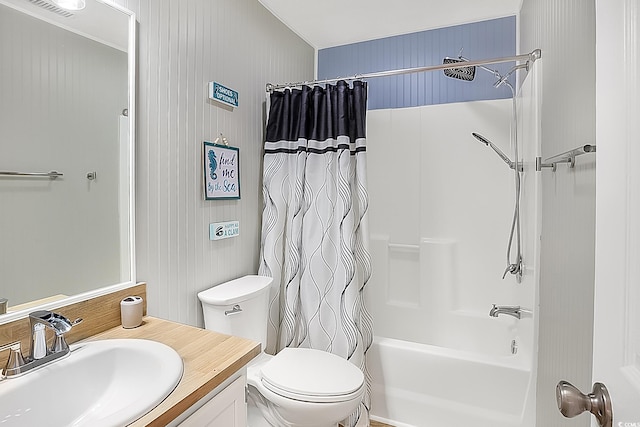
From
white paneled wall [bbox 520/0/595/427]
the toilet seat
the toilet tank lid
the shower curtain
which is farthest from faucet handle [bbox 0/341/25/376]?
white paneled wall [bbox 520/0/595/427]

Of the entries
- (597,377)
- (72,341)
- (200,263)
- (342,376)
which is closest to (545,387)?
(342,376)

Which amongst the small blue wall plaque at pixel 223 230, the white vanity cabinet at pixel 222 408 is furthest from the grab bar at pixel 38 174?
the white vanity cabinet at pixel 222 408

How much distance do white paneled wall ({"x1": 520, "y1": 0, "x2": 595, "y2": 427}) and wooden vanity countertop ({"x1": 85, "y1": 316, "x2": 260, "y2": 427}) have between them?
0.97 metres

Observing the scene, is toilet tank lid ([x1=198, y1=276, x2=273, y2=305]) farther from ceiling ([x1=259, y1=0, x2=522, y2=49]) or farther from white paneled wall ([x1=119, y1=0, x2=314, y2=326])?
ceiling ([x1=259, y1=0, x2=522, y2=49])

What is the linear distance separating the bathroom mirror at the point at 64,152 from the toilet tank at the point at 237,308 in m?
0.40

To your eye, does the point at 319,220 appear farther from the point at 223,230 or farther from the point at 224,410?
the point at 224,410

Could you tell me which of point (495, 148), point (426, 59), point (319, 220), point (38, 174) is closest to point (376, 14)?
point (426, 59)

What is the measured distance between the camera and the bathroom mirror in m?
1.05

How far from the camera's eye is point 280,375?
1579 mm

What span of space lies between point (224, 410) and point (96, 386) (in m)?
0.37

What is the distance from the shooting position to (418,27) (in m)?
2.48

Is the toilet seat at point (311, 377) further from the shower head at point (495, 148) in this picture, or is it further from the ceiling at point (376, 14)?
the ceiling at point (376, 14)

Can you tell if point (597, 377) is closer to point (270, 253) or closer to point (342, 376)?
point (342, 376)

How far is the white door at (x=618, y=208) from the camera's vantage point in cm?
50
